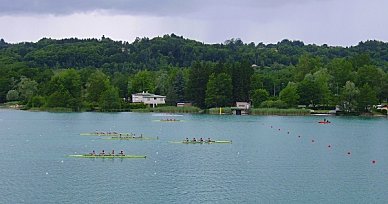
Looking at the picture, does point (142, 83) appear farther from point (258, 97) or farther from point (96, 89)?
point (258, 97)

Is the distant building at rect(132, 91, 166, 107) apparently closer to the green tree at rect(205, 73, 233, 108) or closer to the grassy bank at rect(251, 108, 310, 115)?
the green tree at rect(205, 73, 233, 108)

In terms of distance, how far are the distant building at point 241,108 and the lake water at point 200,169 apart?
136ft

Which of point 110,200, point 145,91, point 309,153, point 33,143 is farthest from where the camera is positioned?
point 145,91

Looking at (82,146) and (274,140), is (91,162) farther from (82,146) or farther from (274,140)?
(274,140)

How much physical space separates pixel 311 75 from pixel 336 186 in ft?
273

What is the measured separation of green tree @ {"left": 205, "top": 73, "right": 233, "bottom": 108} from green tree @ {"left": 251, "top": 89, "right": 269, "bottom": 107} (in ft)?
14.1

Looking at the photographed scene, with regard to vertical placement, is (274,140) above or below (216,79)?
below

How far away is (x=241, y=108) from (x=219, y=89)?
16.5ft

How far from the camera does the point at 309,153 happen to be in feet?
178

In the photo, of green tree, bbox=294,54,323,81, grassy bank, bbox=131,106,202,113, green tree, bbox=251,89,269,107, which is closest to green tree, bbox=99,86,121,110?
grassy bank, bbox=131,106,202,113

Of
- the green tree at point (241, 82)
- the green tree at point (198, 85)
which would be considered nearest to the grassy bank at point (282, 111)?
the green tree at point (241, 82)

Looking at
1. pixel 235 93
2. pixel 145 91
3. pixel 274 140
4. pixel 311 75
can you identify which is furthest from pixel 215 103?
pixel 274 140

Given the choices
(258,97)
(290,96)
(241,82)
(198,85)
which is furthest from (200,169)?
(198,85)

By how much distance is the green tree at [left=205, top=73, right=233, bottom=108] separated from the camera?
11400 cm
